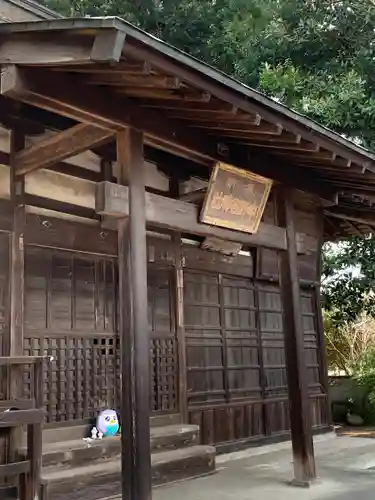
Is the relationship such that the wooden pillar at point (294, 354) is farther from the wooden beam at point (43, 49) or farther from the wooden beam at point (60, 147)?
the wooden beam at point (43, 49)

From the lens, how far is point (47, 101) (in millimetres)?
3861

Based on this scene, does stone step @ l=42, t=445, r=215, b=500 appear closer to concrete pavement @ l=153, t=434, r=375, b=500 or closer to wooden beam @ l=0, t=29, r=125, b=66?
concrete pavement @ l=153, t=434, r=375, b=500

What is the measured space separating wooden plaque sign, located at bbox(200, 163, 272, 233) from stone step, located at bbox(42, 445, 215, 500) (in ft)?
8.02

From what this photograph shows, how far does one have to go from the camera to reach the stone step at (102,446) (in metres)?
5.00

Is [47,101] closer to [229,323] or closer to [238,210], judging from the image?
[238,210]

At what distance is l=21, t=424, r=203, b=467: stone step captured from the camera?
5.00m

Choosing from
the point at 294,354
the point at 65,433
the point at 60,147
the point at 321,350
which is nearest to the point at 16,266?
the point at 60,147

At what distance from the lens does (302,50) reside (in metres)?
10.6

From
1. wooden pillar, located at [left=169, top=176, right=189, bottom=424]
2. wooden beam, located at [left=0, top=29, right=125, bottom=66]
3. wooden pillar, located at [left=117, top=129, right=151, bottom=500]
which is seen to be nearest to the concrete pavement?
wooden pillar, located at [left=169, top=176, right=189, bottom=424]

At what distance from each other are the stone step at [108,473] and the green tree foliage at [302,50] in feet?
20.1

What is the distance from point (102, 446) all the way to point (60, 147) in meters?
2.82

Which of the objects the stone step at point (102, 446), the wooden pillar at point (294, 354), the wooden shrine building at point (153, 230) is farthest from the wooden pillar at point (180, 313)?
the wooden pillar at point (294, 354)

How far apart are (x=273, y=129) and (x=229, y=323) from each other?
12.1ft

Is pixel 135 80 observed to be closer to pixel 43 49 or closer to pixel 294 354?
pixel 43 49
